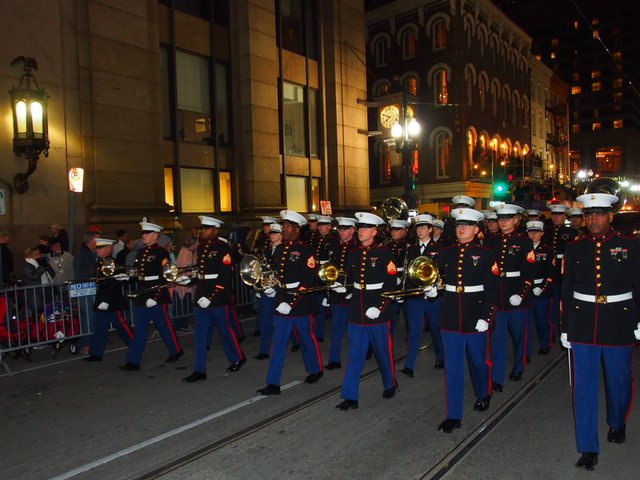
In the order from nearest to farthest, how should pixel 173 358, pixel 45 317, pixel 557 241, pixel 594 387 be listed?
pixel 594 387 < pixel 173 358 < pixel 45 317 < pixel 557 241

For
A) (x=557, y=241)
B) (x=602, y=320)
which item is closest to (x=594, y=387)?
(x=602, y=320)

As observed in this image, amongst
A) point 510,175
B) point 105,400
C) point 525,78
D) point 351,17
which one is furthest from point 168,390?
point 525,78

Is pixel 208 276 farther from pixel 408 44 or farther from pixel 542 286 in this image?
pixel 408 44

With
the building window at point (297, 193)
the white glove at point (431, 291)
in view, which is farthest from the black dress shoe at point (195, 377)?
the building window at point (297, 193)

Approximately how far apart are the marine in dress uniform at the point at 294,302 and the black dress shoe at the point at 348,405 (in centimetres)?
96

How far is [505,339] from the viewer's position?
7086mm

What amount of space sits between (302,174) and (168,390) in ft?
48.5

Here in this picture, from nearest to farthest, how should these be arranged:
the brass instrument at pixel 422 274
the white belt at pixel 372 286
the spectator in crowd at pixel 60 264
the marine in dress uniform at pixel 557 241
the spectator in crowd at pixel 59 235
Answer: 1. the brass instrument at pixel 422 274
2. the white belt at pixel 372 286
3. the marine in dress uniform at pixel 557 241
4. the spectator in crowd at pixel 60 264
5. the spectator in crowd at pixel 59 235

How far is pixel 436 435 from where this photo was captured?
18.0ft

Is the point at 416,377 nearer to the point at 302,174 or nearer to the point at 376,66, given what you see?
the point at 302,174

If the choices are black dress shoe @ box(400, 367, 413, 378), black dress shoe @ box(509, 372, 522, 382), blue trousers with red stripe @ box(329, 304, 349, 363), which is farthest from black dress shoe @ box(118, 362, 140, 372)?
black dress shoe @ box(509, 372, 522, 382)

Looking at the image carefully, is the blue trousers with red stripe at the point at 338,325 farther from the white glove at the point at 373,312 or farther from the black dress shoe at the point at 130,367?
the black dress shoe at the point at 130,367

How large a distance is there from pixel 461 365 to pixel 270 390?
2388mm

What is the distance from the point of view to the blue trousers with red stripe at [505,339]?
6.98 m
